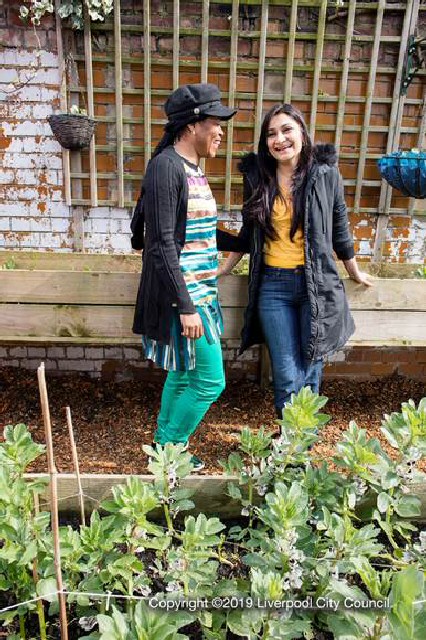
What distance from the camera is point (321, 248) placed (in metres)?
1.86

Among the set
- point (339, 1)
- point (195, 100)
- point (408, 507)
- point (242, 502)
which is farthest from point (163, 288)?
point (339, 1)

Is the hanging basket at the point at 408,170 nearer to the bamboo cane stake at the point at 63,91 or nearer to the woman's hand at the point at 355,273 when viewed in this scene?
the woman's hand at the point at 355,273

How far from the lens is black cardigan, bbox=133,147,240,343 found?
1.63 metres

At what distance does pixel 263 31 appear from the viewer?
3.23 m

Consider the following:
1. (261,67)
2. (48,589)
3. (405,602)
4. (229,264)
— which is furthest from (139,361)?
(405,602)

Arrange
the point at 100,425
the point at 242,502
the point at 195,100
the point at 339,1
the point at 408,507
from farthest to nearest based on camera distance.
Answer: the point at 339,1, the point at 100,425, the point at 195,100, the point at 242,502, the point at 408,507

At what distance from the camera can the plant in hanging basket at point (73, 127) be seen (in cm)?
313

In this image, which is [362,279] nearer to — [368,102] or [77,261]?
[77,261]

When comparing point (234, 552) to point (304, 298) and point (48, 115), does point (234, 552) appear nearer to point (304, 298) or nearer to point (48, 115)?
point (304, 298)

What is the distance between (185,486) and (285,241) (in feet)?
3.13

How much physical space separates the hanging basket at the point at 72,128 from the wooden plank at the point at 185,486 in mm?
2389

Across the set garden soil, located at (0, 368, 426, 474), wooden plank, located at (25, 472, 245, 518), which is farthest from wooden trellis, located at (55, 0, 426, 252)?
wooden plank, located at (25, 472, 245, 518)

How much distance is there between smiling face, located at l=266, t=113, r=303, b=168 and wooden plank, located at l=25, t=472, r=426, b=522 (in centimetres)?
113

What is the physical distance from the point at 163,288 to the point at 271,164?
0.64 metres
